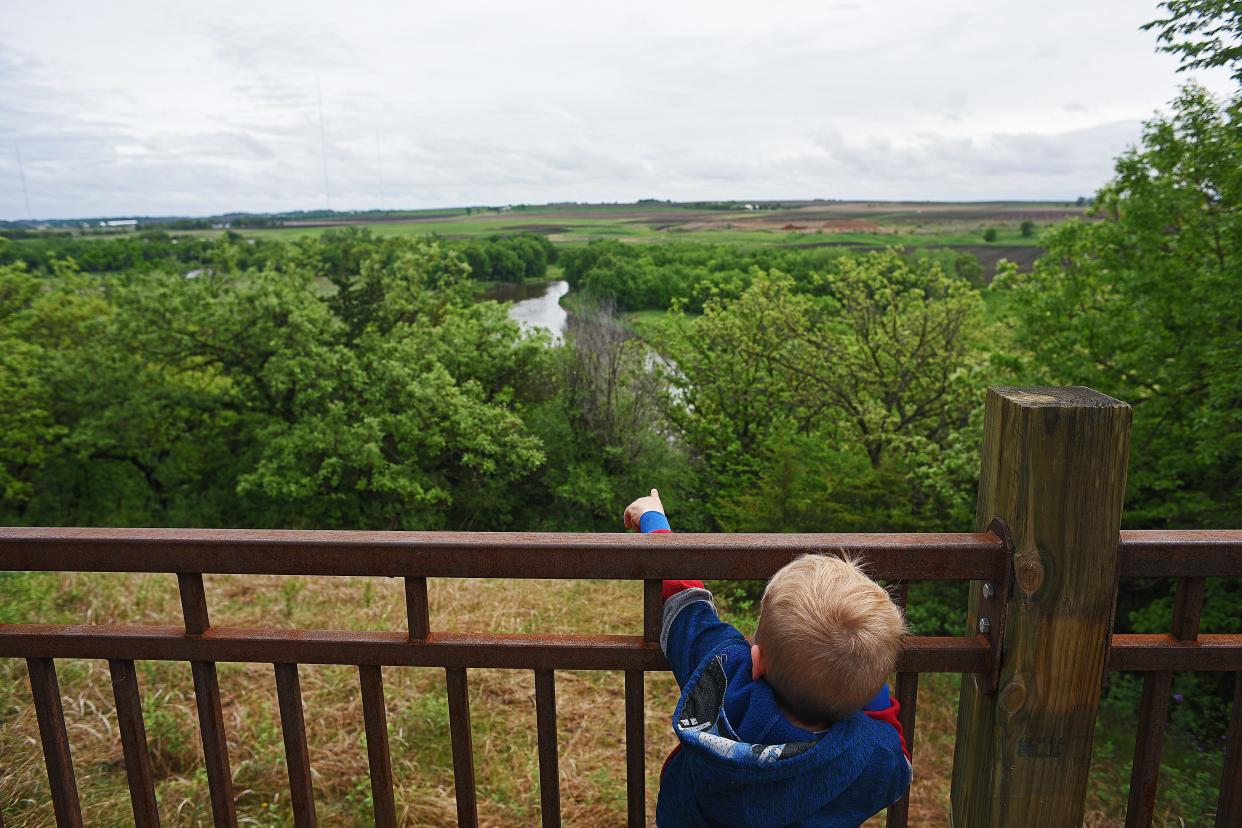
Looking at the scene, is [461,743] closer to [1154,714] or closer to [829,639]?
[829,639]

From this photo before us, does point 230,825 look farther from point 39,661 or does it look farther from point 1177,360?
point 1177,360

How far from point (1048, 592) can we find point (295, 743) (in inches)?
65.5

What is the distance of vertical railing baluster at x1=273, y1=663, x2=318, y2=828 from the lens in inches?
70.1

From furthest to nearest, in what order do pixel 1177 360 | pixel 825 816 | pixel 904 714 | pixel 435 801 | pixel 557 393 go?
pixel 557 393 → pixel 1177 360 → pixel 435 801 → pixel 904 714 → pixel 825 816

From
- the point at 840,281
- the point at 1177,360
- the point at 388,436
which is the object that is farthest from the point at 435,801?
the point at 840,281

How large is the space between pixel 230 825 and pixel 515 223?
61.0 m

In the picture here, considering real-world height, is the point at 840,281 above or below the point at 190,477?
above

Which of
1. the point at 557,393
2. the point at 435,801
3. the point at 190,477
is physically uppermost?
the point at 435,801

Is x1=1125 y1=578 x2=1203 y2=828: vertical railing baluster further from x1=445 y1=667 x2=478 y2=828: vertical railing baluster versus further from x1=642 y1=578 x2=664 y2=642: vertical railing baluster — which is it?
x1=445 y1=667 x2=478 y2=828: vertical railing baluster

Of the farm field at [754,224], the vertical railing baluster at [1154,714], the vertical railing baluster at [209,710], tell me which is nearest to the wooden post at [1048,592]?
the vertical railing baluster at [1154,714]

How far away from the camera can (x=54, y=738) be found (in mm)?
1874

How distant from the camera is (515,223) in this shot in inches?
2379

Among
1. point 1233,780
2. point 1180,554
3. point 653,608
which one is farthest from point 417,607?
point 1233,780

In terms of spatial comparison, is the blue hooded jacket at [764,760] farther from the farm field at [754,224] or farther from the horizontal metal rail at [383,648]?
the farm field at [754,224]
